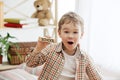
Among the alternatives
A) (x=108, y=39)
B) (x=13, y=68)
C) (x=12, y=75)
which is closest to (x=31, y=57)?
(x=12, y=75)

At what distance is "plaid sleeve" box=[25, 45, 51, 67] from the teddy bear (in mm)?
1001

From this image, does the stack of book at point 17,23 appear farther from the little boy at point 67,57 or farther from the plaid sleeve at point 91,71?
the plaid sleeve at point 91,71

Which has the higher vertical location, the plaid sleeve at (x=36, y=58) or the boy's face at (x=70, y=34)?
the boy's face at (x=70, y=34)

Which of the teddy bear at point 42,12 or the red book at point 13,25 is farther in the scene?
the teddy bear at point 42,12

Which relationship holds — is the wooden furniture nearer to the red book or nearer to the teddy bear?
the red book

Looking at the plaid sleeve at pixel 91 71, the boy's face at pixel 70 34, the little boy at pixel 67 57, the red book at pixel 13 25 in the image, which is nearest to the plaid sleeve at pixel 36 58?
the little boy at pixel 67 57

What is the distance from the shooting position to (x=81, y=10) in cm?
264

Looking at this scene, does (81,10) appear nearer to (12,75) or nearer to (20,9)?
(20,9)

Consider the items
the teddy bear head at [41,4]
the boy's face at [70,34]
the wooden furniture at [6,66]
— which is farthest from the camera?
the teddy bear head at [41,4]

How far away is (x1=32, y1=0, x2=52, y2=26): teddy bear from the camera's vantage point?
7.81 feet

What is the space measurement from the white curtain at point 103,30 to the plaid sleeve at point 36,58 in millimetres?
1019

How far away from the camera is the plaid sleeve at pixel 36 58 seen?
137 cm

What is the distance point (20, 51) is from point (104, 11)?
34.1 inches

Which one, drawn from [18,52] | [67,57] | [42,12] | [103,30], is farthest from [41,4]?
[67,57]
